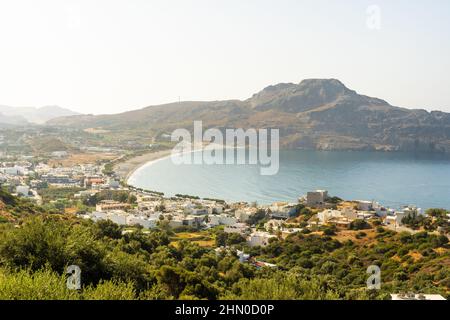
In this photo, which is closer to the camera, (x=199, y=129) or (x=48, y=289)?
(x=48, y=289)

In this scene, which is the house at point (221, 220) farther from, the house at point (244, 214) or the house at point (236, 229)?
the house at point (236, 229)

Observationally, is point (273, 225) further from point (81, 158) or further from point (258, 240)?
point (81, 158)

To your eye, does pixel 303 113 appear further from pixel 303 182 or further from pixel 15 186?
pixel 15 186

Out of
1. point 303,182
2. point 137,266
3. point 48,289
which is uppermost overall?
point 48,289

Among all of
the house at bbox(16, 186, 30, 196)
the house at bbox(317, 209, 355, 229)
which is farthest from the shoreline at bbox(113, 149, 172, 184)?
the house at bbox(317, 209, 355, 229)

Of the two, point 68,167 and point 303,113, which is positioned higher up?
point 303,113

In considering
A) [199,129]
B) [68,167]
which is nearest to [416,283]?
[68,167]
